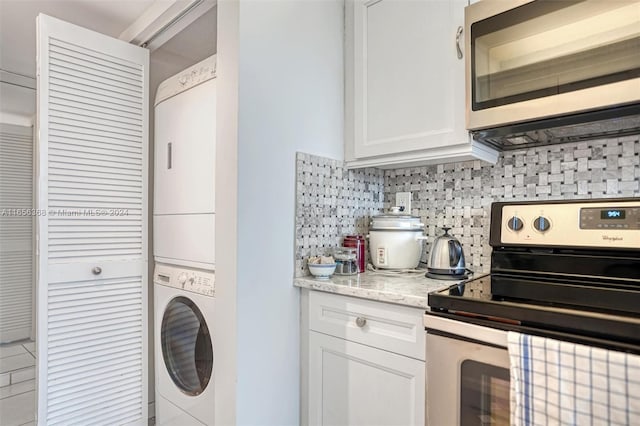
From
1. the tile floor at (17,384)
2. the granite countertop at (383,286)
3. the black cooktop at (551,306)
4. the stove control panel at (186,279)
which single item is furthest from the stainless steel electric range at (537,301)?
the tile floor at (17,384)

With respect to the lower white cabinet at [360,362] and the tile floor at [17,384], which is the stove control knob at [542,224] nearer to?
the lower white cabinet at [360,362]

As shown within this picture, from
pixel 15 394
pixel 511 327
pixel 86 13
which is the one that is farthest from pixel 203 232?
pixel 15 394

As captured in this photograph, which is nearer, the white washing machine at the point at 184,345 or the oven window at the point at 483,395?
the oven window at the point at 483,395

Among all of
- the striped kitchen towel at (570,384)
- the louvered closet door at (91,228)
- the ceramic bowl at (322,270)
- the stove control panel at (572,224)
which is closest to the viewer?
the striped kitchen towel at (570,384)

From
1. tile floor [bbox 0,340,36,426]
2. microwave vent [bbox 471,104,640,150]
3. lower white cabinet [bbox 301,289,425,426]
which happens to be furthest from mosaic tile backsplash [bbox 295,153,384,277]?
tile floor [bbox 0,340,36,426]

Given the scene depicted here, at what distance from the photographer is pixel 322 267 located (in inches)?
54.6

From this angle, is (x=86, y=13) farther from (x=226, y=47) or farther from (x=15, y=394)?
(x=15, y=394)

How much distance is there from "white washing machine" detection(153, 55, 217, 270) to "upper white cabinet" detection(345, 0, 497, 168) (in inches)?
25.2

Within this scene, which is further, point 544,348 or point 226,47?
point 226,47

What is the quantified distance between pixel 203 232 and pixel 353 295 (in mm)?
749

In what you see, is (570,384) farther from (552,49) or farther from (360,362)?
(552,49)

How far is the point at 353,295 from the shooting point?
1.25 metres

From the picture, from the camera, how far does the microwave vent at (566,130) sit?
1068mm

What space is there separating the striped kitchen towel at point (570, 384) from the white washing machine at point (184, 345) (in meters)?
1.11
